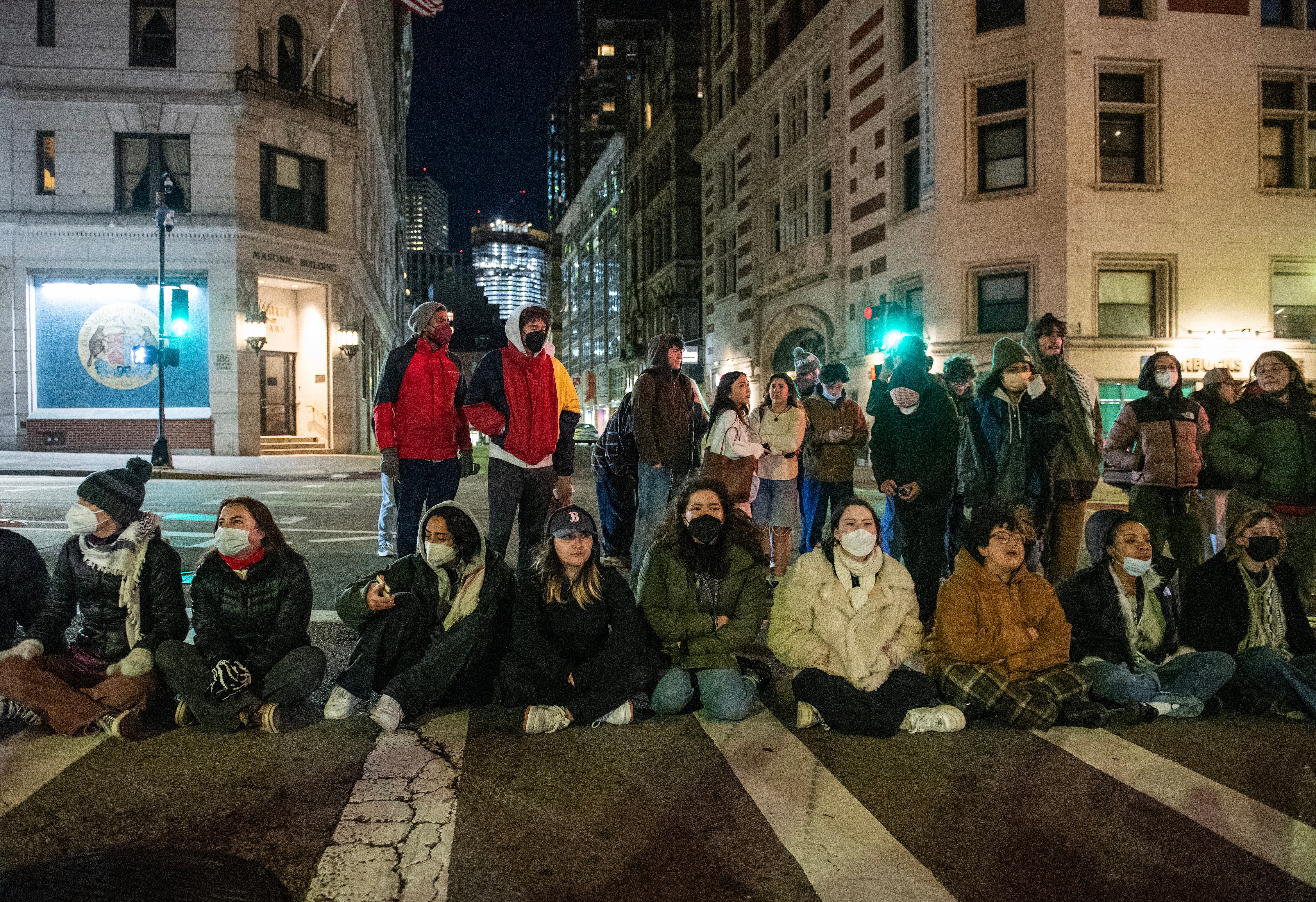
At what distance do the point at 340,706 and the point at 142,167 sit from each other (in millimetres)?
27612

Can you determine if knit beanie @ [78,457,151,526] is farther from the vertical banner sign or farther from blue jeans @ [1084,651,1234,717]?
the vertical banner sign

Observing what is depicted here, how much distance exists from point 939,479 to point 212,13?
28074mm

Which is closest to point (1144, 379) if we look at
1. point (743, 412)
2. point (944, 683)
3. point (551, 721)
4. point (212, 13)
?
point (743, 412)

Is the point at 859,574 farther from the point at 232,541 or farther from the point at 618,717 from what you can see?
the point at 232,541

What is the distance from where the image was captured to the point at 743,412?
7.41 m

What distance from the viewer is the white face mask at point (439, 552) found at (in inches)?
191

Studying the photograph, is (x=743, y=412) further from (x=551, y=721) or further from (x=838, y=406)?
(x=551, y=721)

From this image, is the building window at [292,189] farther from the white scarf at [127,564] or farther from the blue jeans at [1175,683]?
the blue jeans at [1175,683]

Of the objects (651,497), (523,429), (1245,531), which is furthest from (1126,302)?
(523,429)

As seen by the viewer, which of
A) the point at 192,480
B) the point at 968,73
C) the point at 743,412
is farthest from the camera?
the point at 968,73

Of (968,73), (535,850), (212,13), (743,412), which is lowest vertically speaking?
(535,850)

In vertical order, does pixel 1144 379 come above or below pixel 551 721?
above

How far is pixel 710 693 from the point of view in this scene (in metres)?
4.65

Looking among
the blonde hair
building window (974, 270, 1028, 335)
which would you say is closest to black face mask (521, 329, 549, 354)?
the blonde hair
